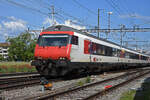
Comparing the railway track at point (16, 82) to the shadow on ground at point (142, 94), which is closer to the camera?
the shadow on ground at point (142, 94)

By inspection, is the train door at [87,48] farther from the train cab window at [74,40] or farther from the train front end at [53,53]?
the train front end at [53,53]

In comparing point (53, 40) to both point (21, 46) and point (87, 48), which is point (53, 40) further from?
point (21, 46)

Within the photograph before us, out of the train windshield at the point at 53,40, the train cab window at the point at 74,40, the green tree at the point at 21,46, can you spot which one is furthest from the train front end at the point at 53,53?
the green tree at the point at 21,46

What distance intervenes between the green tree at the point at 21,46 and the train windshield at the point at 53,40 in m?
56.3

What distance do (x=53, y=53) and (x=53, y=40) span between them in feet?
3.14

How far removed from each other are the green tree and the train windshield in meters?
56.3

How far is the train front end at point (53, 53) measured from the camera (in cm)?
1400

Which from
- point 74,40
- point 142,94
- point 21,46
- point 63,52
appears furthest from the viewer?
point 21,46

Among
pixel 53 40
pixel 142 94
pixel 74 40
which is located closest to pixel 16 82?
pixel 53 40

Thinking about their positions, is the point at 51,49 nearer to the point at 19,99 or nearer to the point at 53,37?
the point at 53,37

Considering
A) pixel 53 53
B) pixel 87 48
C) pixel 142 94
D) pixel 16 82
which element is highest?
pixel 87 48

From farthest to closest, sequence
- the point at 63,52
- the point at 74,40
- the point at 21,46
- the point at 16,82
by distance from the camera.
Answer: the point at 21,46 → the point at 74,40 → the point at 63,52 → the point at 16,82

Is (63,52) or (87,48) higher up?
(87,48)

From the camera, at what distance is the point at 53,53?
14383mm
